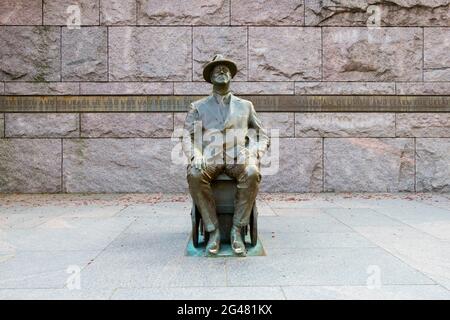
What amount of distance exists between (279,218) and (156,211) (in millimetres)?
2145

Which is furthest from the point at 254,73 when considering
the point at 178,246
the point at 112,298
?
the point at 112,298

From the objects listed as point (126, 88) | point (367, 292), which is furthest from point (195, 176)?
point (126, 88)

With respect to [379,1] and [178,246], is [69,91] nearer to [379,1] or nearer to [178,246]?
[178,246]

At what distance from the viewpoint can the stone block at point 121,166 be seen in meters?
9.26

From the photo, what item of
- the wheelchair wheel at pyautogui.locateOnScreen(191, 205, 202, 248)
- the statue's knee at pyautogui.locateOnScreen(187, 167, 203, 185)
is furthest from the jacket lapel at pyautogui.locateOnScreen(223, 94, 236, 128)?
the wheelchair wheel at pyautogui.locateOnScreen(191, 205, 202, 248)

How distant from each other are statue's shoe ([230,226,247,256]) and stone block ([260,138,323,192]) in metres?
4.84

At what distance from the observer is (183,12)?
9.33 metres

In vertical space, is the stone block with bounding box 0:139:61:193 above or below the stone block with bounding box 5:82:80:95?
below

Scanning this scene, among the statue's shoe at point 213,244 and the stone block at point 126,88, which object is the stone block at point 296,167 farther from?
the statue's shoe at point 213,244

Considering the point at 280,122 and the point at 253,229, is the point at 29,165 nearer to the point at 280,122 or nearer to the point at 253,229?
the point at 280,122

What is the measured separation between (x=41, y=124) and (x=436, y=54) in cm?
882

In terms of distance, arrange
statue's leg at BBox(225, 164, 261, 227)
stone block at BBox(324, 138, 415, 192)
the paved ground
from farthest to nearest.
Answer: stone block at BBox(324, 138, 415, 192)
statue's leg at BBox(225, 164, 261, 227)
the paved ground

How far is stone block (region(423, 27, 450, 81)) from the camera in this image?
9422mm

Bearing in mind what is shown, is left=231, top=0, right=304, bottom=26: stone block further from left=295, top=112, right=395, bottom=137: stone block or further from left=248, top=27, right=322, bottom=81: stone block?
left=295, top=112, right=395, bottom=137: stone block
